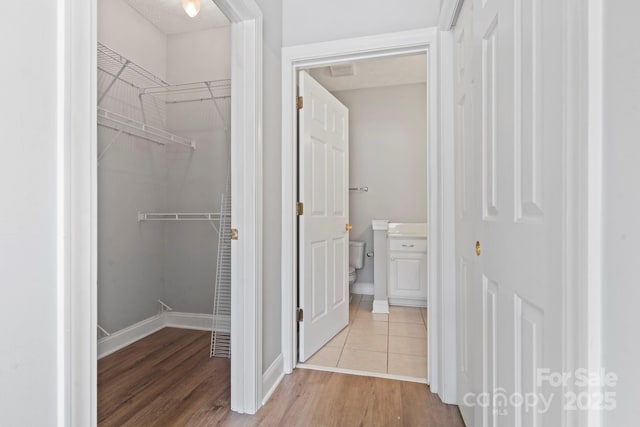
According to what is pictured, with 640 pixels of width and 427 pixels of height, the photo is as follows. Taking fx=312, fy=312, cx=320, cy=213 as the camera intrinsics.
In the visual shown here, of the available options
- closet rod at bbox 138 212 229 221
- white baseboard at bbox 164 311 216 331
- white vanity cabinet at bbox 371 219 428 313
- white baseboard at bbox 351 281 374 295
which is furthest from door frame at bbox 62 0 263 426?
white baseboard at bbox 351 281 374 295

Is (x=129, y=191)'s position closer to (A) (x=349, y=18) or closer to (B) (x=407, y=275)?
(A) (x=349, y=18)

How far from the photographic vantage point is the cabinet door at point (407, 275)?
3322 mm

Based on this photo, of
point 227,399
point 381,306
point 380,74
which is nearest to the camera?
point 227,399

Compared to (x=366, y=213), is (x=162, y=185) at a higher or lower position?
higher

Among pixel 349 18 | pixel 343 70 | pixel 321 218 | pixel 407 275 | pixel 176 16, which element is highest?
pixel 176 16

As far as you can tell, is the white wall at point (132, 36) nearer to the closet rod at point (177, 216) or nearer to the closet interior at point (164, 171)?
the closet interior at point (164, 171)

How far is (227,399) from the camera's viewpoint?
68.4 inches

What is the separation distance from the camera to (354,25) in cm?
193

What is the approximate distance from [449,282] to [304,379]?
1068 millimetres

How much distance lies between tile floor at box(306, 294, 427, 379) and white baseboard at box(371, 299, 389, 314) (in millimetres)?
58

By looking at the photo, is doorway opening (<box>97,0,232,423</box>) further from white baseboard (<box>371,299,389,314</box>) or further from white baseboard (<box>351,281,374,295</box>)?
white baseboard (<box>351,281,374,295</box>)

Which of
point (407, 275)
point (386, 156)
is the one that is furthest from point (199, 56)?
point (407, 275)
